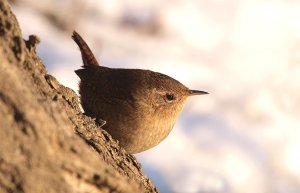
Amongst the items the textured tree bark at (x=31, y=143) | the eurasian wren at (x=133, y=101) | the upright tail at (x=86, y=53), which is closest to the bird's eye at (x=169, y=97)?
the eurasian wren at (x=133, y=101)

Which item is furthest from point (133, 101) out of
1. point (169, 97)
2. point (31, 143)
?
point (31, 143)

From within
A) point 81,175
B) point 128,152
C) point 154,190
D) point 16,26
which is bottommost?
point 81,175

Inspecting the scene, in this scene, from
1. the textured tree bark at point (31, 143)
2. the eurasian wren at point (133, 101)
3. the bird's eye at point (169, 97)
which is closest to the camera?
the textured tree bark at point (31, 143)

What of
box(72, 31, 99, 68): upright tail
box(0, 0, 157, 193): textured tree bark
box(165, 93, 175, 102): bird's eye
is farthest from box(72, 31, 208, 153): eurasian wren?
box(0, 0, 157, 193): textured tree bark

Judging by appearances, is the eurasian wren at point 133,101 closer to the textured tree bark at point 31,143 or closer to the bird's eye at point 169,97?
the bird's eye at point 169,97

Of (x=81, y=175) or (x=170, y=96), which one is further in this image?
(x=170, y=96)

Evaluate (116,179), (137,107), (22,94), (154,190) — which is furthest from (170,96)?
(22,94)

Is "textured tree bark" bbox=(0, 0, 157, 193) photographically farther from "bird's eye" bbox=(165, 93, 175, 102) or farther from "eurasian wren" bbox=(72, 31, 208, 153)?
"bird's eye" bbox=(165, 93, 175, 102)

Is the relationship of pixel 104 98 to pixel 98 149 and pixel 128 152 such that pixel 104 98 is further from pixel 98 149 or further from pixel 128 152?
pixel 98 149

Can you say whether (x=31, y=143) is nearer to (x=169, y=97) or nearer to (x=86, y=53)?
(x=169, y=97)
